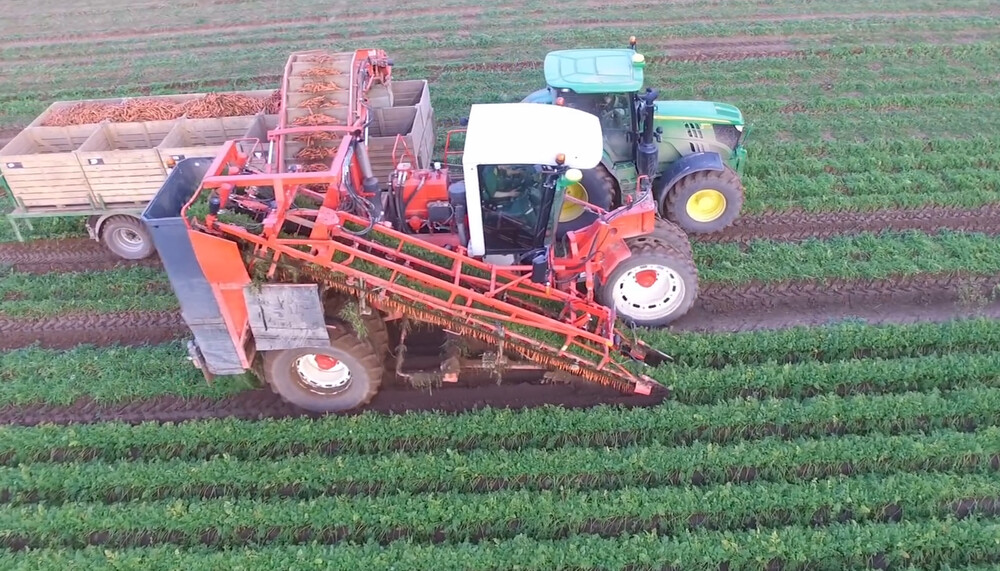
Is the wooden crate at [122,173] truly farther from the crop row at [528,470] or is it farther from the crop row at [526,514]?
the crop row at [526,514]

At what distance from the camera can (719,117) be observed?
8992 millimetres

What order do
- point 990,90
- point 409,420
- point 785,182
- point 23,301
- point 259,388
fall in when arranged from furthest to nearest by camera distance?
point 990,90
point 785,182
point 23,301
point 259,388
point 409,420

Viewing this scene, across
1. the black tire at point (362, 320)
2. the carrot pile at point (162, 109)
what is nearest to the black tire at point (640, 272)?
the black tire at point (362, 320)

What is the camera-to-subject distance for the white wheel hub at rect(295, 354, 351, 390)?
22.0ft

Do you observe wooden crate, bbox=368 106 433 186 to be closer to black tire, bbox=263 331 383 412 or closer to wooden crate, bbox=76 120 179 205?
wooden crate, bbox=76 120 179 205

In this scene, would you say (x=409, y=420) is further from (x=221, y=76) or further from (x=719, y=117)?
(x=221, y=76)

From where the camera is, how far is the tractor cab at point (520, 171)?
6.25 m

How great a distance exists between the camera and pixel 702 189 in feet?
28.7

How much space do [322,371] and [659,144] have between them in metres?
5.22

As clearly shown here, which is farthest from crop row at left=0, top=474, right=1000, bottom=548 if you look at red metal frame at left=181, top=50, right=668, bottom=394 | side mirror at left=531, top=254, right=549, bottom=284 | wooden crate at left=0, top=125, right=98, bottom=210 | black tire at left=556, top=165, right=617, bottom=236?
wooden crate at left=0, top=125, right=98, bottom=210

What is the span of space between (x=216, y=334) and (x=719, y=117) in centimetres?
677

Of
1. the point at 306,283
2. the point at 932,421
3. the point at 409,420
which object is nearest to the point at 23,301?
the point at 306,283

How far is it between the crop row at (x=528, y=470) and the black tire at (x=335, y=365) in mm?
670

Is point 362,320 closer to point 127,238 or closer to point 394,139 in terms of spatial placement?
point 394,139
